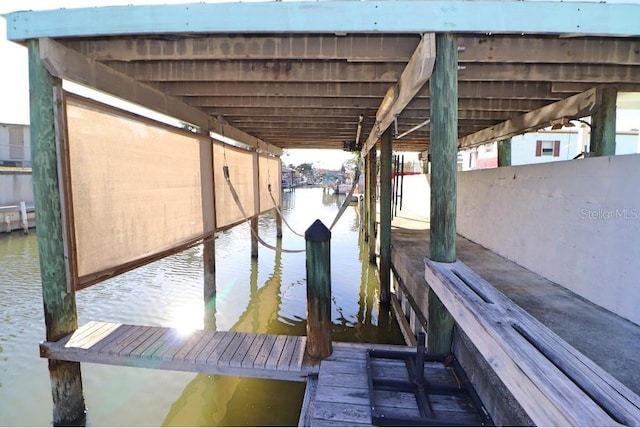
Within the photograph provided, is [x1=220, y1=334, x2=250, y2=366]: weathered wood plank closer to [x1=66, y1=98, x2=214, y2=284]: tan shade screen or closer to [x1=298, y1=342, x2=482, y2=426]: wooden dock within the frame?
[x1=298, y1=342, x2=482, y2=426]: wooden dock

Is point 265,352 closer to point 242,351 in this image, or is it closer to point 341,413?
point 242,351

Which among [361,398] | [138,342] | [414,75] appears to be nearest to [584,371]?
[361,398]

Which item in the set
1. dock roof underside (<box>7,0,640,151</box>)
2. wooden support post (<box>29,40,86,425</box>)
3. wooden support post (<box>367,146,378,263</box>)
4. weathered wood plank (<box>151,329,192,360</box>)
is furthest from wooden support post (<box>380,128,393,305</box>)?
wooden support post (<box>29,40,86,425</box>)

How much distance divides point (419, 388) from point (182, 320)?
4.84m

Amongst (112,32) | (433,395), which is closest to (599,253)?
(433,395)

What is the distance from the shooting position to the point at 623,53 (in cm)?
337

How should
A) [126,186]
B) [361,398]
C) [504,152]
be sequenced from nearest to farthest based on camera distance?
[361,398]
[126,186]
[504,152]

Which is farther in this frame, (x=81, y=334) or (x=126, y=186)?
(x=126, y=186)

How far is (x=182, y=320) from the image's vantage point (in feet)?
19.8

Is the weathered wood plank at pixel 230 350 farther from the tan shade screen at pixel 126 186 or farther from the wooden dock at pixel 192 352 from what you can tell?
the tan shade screen at pixel 126 186

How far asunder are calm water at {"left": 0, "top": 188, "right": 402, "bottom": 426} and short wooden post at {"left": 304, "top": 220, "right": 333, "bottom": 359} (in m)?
Result: 1.30

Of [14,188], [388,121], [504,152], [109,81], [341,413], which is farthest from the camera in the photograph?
[14,188]

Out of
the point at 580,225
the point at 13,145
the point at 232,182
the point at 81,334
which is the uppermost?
the point at 13,145

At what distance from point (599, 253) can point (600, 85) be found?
2.69m
